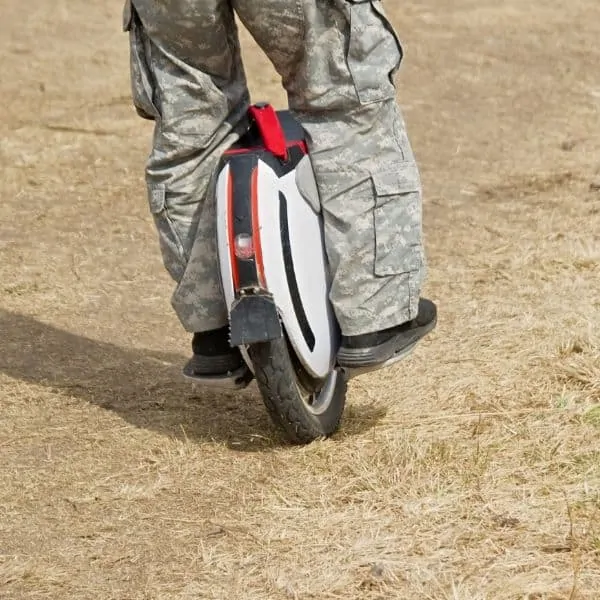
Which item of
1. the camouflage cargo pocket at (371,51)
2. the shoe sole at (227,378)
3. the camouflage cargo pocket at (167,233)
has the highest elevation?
the camouflage cargo pocket at (371,51)

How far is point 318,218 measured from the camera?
3.83 meters

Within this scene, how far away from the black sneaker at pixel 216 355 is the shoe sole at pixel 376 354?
30 centimetres

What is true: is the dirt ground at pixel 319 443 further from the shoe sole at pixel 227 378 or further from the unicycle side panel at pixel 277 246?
the unicycle side panel at pixel 277 246

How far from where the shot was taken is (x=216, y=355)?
400 centimetres

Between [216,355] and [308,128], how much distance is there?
682 mm

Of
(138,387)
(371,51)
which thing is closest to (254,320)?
(371,51)

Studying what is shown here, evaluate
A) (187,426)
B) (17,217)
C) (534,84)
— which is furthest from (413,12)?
(187,426)

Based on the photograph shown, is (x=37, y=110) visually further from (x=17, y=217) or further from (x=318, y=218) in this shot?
(x=318, y=218)

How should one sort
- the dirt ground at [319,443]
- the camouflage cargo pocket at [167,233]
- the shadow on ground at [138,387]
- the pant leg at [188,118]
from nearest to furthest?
the dirt ground at [319,443] < the pant leg at [188,118] < the camouflage cargo pocket at [167,233] < the shadow on ground at [138,387]

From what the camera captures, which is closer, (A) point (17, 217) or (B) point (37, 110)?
(A) point (17, 217)

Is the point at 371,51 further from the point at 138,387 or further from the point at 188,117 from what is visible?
the point at 138,387

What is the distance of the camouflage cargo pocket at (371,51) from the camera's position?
3.60 metres

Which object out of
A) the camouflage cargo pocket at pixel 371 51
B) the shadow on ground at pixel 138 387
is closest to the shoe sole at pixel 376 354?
the shadow on ground at pixel 138 387

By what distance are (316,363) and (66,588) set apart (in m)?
0.92
